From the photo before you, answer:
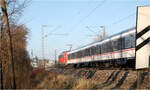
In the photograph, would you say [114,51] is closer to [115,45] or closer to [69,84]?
[115,45]

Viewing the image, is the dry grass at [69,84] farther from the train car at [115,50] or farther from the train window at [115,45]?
the train window at [115,45]

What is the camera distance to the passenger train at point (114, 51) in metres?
18.8

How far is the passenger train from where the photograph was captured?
18781mm

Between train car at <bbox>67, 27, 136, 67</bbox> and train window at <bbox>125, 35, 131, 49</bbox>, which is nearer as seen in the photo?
train car at <bbox>67, 27, 136, 67</bbox>

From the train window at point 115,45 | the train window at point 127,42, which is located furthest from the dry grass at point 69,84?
the train window at point 115,45

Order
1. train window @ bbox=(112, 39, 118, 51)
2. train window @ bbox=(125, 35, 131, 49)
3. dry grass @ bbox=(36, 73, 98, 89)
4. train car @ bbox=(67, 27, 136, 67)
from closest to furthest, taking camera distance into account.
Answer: dry grass @ bbox=(36, 73, 98, 89)
train car @ bbox=(67, 27, 136, 67)
train window @ bbox=(125, 35, 131, 49)
train window @ bbox=(112, 39, 118, 51)

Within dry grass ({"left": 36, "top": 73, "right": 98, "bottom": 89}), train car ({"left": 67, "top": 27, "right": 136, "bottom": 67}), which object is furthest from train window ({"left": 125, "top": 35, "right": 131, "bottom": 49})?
dry grass ({"left": 36, "top": 73, "right": 98, "bottom": 89})

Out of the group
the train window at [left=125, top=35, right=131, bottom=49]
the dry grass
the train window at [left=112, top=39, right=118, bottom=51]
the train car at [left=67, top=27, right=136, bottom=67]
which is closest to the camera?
the dry grass

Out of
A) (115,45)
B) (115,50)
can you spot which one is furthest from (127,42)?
(115,45)

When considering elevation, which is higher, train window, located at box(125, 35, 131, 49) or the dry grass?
train window, located at box(125, 35, 131, 49)

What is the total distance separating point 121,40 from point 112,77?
5.21 m

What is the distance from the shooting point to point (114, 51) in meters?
22.1

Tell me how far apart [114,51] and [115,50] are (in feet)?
0.76

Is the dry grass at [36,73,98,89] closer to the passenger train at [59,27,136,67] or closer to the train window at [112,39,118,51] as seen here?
the passenger train at [59,27,136,67]
